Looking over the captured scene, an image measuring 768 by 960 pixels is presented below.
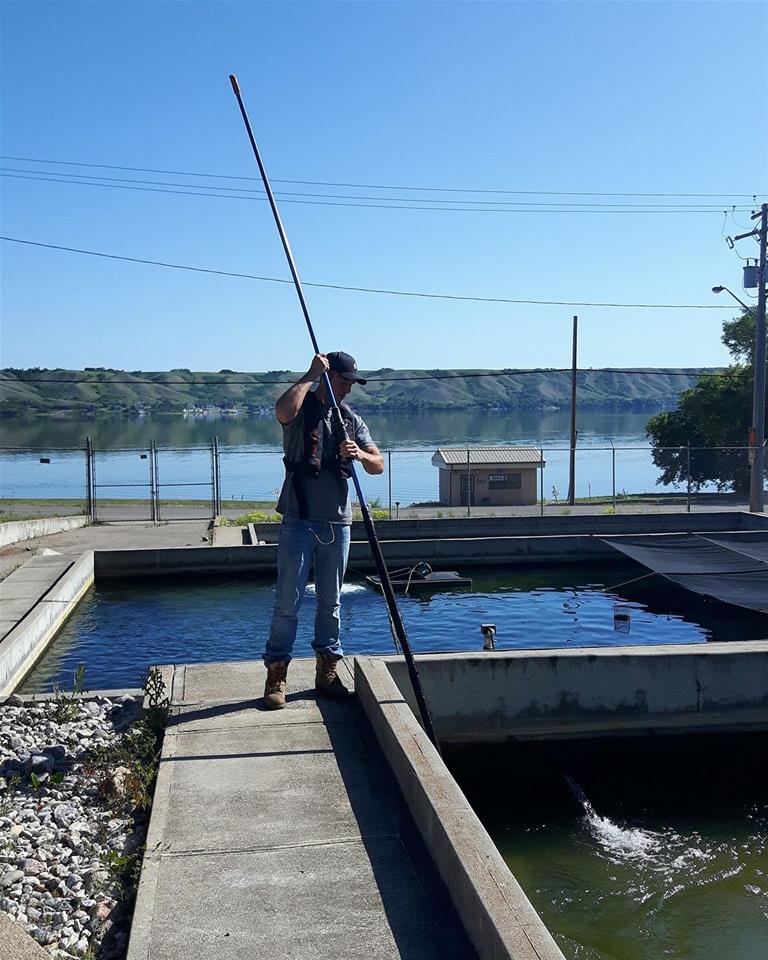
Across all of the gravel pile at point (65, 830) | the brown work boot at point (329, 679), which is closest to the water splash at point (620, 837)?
the brown work boot at point (329, 679)

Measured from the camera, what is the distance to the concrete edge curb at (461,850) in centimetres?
333

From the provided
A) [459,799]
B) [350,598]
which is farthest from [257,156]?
[350,598]

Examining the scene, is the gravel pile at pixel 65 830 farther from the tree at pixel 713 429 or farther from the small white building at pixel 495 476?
the tree at pixel 713 429

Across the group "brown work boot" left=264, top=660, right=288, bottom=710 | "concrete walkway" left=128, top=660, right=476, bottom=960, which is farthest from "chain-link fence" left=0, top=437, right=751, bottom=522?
"concrete walkway" left=128, top=660, right=476, bottom=960

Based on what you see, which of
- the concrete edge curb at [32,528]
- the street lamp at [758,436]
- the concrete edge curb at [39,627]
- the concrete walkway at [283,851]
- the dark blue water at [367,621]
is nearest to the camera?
the concrete walkway at [283,851]

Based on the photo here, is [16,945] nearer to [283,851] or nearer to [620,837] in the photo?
[283,851]

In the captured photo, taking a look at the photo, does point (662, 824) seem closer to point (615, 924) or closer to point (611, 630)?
point (615, 924)

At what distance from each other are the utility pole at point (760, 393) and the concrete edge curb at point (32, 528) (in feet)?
53.5

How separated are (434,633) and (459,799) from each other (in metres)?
8.98

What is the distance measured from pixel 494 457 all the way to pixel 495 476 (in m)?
0.57

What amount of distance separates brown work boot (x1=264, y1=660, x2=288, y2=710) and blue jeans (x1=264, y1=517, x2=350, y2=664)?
4 centimetres

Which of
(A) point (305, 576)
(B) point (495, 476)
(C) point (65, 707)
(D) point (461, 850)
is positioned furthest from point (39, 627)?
(B) point (495, 476)

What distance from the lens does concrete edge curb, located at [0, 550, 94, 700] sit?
9773 millimetres

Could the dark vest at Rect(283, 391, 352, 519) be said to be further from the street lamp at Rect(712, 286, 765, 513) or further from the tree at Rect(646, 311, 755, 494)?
the tree at Rect(646, 311, 755, 494)
